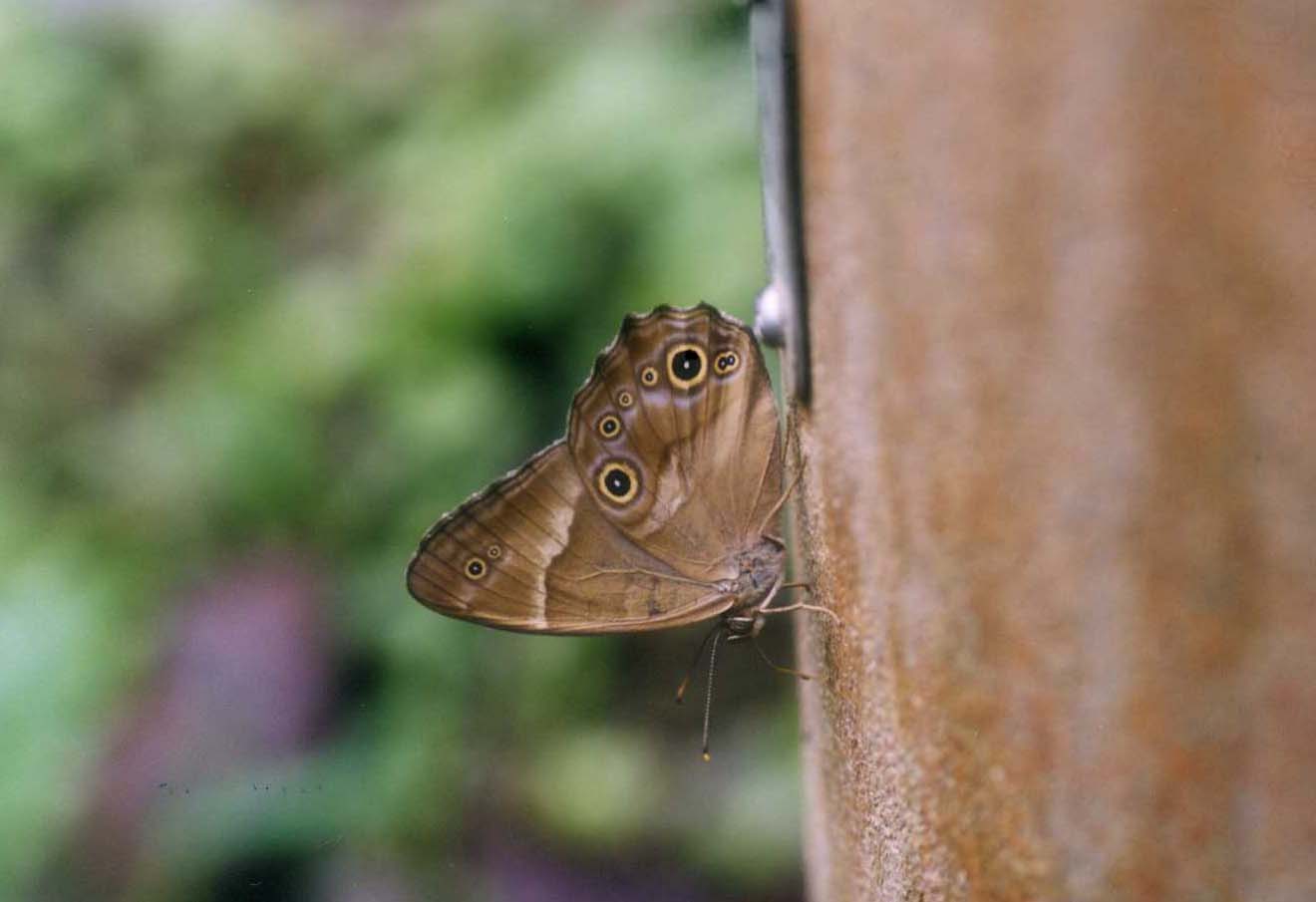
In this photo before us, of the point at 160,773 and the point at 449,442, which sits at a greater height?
the point at 449,442

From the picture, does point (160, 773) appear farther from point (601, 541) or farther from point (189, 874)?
point (601, 541)

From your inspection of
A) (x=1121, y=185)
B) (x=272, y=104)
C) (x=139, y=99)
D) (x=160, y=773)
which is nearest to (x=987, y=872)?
(x=1121, y=185)

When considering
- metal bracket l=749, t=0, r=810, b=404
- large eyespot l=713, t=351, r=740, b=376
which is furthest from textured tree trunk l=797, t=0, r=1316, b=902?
large eyespot l=713, t=351, r=740, b=376

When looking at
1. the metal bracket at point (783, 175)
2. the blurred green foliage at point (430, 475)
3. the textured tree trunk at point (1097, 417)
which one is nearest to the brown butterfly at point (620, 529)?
the metal bracket at point (783, 175)

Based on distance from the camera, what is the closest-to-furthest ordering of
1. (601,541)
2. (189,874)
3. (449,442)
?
(601,541) → (189,874) → (449,442)

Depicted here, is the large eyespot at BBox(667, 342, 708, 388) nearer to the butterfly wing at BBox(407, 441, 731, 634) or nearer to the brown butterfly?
the brown butterfly

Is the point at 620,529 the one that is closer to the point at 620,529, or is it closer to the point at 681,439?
the point at 620,529

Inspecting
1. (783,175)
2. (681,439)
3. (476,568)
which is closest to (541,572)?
(476,568)

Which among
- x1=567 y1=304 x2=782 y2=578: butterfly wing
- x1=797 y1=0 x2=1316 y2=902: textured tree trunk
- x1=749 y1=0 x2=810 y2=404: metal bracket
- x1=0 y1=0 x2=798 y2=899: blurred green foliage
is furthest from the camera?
x1=0 y1=0 x2=798 y2=899: blurred green foliage
